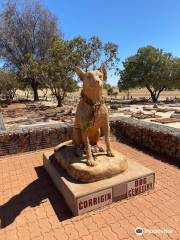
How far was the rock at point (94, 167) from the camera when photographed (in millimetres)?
4748

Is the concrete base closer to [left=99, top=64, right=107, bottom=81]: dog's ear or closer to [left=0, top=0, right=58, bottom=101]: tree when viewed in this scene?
[left=99, top=64, right=107, bottom=81]: dog's ear

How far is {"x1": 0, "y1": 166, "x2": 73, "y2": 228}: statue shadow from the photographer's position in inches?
175

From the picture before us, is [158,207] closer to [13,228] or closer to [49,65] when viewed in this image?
[13,228]

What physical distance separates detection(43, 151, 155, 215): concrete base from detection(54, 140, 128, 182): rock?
105 mm

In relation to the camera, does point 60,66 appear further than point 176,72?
No

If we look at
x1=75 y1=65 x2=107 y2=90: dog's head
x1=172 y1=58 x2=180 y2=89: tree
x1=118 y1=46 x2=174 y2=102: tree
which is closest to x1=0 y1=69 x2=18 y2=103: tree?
x1=118 y1=46 x2=174 y2=102: tree

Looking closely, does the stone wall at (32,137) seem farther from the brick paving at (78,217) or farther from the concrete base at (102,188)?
the concrete base at (102,188)

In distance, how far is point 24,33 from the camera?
33.9m

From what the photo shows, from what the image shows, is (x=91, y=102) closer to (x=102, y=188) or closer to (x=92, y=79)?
(x=92, y=79)

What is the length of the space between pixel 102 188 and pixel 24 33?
34389 mm

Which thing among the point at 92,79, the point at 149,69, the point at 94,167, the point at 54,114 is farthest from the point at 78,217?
the point at 149,69

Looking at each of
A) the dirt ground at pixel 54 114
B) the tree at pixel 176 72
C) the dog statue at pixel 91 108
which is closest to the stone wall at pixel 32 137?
the dog statue at pixel 91 108

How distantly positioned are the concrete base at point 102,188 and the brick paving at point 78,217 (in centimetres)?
14

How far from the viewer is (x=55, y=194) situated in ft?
17.3
